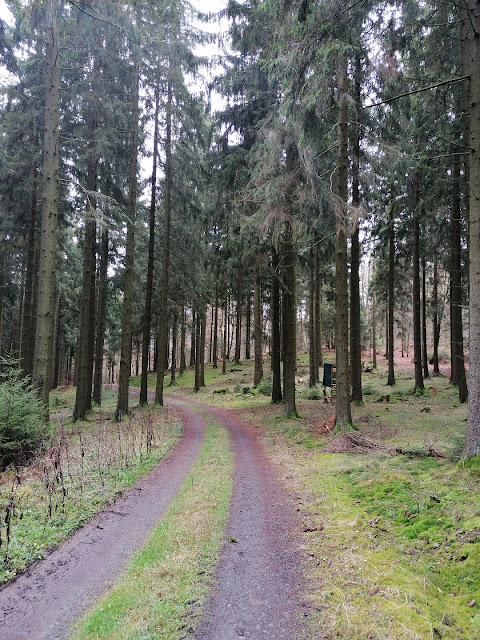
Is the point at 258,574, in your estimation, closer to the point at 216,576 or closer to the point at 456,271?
the point at 216,576

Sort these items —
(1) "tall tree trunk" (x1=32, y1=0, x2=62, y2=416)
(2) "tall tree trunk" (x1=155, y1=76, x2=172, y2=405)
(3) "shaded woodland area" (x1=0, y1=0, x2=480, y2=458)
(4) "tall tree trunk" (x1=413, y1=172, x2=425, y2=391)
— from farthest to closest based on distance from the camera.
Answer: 1. (2) "tall tree trunk" (x1=155, y1=76, x2=172, y2=405)
2. (4) "tall tree trunk" (x1=413, y1=172, x2=425, y2=391)
3. (1) "tall tree trunk" (x1=32, y1=0, x2=62, y2=416)
4. (3) "shaded woodland area" (x1=0, y1=0, x2=480, y2=458)

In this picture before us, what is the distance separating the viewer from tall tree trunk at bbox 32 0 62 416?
8867mm

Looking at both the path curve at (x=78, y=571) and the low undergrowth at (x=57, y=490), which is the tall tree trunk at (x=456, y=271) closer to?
the low undergrowth at (x=57, y=490)

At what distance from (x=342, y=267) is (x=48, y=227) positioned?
790 centimetres

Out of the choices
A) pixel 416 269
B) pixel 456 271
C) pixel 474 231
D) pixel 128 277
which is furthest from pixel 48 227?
pixel 416 269

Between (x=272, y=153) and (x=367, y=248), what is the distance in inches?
496

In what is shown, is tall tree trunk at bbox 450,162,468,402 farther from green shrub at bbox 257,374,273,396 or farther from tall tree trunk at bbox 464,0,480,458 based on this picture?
green shrub at bbox 257,374,273,396

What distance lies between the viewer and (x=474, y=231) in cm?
571

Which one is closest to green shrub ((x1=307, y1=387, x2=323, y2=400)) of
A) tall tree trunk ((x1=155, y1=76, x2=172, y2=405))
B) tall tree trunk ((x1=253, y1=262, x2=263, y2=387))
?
tall tree trunk ((x1=253, y1=262, x2=263, y2=387))

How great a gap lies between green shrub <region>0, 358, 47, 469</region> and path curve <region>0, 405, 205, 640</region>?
10.1 ft

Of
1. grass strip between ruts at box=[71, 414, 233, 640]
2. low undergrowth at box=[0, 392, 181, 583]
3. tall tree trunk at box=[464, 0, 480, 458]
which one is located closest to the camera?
grass strip between ruts at box=[71, 414, 233, 640]

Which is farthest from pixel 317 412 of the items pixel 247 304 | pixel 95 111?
pixel 247 304

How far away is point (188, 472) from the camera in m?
6.86

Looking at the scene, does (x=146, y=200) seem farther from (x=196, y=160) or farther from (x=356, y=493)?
(x=356, y=493)
